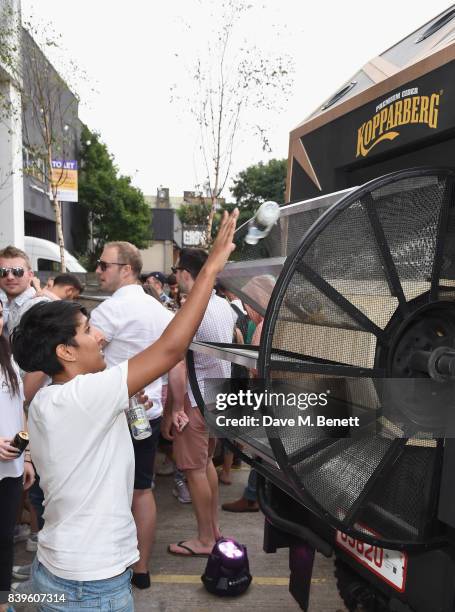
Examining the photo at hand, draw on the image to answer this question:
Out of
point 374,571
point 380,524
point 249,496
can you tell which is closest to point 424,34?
point 380,524

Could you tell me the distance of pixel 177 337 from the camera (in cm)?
170

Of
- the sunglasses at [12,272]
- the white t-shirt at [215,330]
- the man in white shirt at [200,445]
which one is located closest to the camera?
the white t-shirt at [215,330]

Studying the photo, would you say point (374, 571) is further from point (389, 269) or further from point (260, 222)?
point (260, 222)

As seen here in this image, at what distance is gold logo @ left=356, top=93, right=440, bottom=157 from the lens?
1.88m

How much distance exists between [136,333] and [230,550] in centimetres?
141

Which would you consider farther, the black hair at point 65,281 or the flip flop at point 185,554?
the black hair at point 65,281

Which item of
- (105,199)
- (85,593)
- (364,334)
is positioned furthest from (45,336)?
(105,199)

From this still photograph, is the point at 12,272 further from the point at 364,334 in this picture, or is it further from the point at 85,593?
the point at 364,334

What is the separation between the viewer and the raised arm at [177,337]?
5.61 feet

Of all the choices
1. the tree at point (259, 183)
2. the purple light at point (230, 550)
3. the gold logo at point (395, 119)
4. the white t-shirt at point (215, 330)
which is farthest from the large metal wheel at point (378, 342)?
the tree at point (259, 183)

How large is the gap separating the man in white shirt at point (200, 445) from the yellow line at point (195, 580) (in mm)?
254

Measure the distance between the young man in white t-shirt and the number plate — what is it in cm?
78

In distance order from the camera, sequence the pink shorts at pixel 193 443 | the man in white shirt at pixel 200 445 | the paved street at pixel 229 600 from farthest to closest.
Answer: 1. the pink shorts at pixel 193 443
2. the man in white shirt at pixel 200 445
3. the paved street at pixel 229 600

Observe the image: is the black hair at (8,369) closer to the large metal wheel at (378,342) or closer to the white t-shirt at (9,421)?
the white t-shirt at (9,421)
